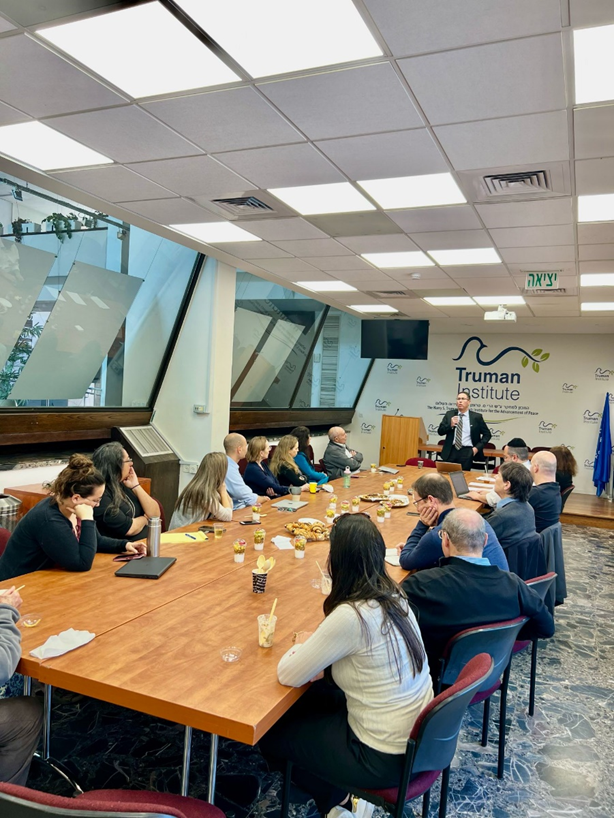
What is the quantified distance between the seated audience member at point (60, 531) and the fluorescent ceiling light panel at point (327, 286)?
5162 mm

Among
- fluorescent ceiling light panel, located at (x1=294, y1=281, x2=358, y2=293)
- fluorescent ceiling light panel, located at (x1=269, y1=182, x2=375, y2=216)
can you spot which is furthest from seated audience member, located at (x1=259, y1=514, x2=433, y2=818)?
fluorescent ceiling light panel, located at (x1=294, y1=281, x2=358, y2=293)

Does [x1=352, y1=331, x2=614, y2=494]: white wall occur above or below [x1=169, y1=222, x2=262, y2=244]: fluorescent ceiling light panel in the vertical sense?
below

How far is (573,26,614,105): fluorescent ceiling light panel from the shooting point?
219 cm

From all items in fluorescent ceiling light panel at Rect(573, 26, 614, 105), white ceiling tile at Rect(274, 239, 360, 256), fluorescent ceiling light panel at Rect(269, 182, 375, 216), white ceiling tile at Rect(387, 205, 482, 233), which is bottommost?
white ceiling tile at Rect(387, 205, 482, 233)

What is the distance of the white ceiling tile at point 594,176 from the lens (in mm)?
3320

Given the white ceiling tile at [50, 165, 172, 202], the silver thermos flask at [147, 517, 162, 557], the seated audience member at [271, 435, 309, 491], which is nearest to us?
the silver thermos flask at [147, 517, 162, 557]

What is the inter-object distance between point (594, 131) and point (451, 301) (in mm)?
5411

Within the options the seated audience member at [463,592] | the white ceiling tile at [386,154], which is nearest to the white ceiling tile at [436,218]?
the white ceiling tile at [386,154]

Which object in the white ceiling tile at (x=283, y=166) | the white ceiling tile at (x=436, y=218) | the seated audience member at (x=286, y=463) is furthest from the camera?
the seated audience member at (x=286, y=463)

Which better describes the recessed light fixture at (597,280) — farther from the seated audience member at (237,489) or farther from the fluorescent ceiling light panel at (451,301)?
the seated audience member at (237,489)

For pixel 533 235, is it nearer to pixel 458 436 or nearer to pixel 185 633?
pixel 185 633

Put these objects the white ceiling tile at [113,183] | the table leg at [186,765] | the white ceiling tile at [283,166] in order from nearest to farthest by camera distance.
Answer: the table leg at [186,765] < the white ceiling tile at [283,166] < the white ceiling tile at [113,183]

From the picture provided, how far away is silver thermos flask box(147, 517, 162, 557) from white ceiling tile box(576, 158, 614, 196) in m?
3.17

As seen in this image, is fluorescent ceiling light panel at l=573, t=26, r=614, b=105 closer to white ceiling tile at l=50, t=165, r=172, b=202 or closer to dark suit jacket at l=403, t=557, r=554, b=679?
dark suit jacket at l=403, t=557, r=554, b=679
